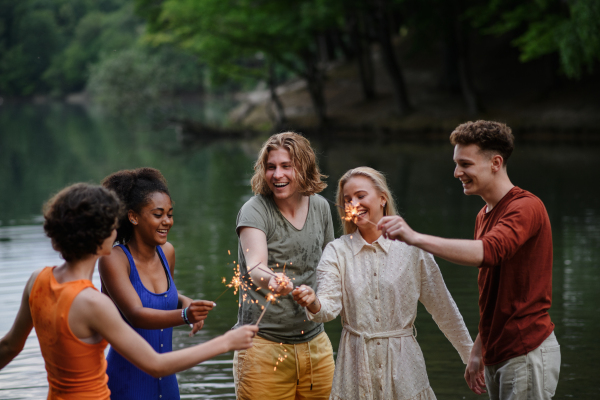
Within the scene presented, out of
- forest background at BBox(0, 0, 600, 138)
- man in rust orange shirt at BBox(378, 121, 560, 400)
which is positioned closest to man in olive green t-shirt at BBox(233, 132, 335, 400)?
man in rust orange shirt at BBox(378, 121, 560, 400)

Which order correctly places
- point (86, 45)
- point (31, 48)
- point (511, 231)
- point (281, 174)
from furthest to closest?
1. point (86, 45)
2. point (31, 48)
3. point (281, 174)
4. point (511, 231)

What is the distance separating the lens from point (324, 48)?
4412 cm

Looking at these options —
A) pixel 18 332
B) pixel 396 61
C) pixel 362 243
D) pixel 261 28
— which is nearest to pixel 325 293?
pixel 362 243

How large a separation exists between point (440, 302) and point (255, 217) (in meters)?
1.06

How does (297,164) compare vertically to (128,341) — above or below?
above

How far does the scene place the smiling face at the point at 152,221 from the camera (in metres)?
3.32

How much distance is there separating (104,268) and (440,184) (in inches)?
578

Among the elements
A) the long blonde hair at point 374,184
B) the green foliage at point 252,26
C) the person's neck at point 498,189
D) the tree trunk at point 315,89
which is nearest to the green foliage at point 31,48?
the green foliage at point 252,26

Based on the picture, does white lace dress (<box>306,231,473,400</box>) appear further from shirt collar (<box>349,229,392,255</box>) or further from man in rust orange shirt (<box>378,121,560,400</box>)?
man in rust orange shirt (<box>378,121,560,400</box>)

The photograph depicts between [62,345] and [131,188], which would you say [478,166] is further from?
[62,345]

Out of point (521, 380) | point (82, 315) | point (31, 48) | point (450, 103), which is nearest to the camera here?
point (82, 315)

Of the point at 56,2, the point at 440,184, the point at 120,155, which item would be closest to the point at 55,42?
the point at 56,2

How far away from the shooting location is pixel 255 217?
3.40 meters

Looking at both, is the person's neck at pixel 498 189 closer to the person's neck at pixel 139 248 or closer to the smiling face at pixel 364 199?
the smiling face at pixel 364 199
